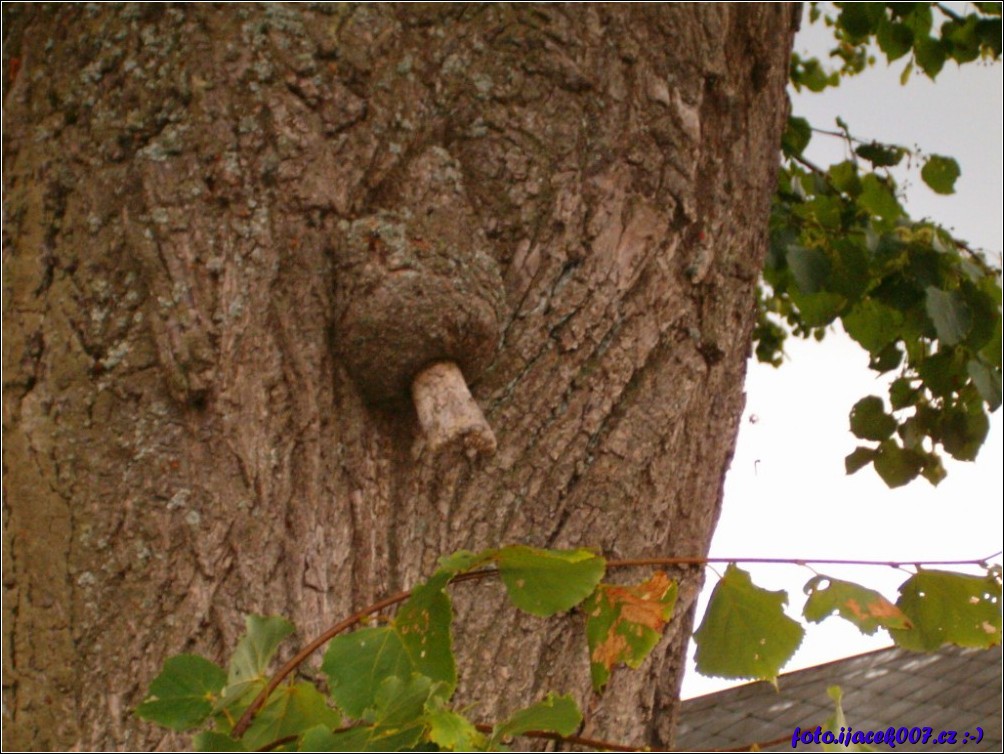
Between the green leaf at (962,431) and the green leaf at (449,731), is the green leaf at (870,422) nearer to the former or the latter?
the green leaf at (962,431)

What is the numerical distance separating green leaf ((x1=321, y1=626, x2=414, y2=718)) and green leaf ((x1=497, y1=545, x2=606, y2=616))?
0.10 meters

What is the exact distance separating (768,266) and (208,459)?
2.58m

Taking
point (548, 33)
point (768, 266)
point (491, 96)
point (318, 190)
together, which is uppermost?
point (768, 266)

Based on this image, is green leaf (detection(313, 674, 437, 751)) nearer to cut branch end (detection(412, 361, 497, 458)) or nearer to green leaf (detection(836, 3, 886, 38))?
cut branch end (detection(412, 361, 497, 458))

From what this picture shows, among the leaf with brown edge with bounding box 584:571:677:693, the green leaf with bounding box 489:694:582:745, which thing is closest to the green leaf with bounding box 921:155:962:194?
the leaf with brown edge with bounding box 584:571:677:693

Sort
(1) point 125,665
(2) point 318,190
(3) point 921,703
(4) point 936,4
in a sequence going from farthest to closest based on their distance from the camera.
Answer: (3) point 921,703 → (4) point 936,4 → (2) point 318,190 → (1) point 125,665

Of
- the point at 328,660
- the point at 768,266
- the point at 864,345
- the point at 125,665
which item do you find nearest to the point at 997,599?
the point at 328,660

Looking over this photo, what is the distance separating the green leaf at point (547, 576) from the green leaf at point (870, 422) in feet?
7.30

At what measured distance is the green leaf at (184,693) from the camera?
84cm

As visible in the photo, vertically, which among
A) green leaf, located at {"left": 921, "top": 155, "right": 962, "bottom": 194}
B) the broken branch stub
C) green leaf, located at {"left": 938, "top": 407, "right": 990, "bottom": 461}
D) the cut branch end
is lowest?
the cut branch end

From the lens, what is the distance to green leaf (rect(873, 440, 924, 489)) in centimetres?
292

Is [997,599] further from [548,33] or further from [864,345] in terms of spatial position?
[864,345]

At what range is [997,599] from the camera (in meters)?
0.92

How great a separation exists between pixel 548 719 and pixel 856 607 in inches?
11.6
